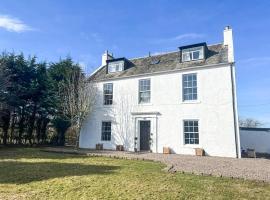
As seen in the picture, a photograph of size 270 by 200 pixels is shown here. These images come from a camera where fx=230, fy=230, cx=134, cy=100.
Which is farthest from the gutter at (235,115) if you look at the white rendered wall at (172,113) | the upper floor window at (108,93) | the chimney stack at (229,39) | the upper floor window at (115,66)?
the upper floor window at (108,93)

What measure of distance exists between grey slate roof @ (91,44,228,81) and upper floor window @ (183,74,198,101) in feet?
3.14

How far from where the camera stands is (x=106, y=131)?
907 inches

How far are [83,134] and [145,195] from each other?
18.1 m

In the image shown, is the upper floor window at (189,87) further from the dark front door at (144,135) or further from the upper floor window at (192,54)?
the dark front door at (144,135)

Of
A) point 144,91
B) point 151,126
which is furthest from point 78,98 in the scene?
point 151,126

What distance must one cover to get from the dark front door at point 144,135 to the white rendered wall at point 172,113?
58 centimetres

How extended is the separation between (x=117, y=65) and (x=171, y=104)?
8077 mm

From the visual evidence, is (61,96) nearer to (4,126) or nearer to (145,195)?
(4,126)

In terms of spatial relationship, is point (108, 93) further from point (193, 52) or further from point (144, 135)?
point (193, 52)

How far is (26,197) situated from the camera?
22.8ft

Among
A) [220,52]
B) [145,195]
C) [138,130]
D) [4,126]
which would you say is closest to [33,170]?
[145,195]

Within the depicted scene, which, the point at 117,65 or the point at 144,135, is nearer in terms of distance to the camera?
the point at 144,135

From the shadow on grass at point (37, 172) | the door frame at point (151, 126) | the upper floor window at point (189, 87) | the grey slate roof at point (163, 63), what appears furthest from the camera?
the door frame at point (151, 126)

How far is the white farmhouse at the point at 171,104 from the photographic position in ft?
58.7
